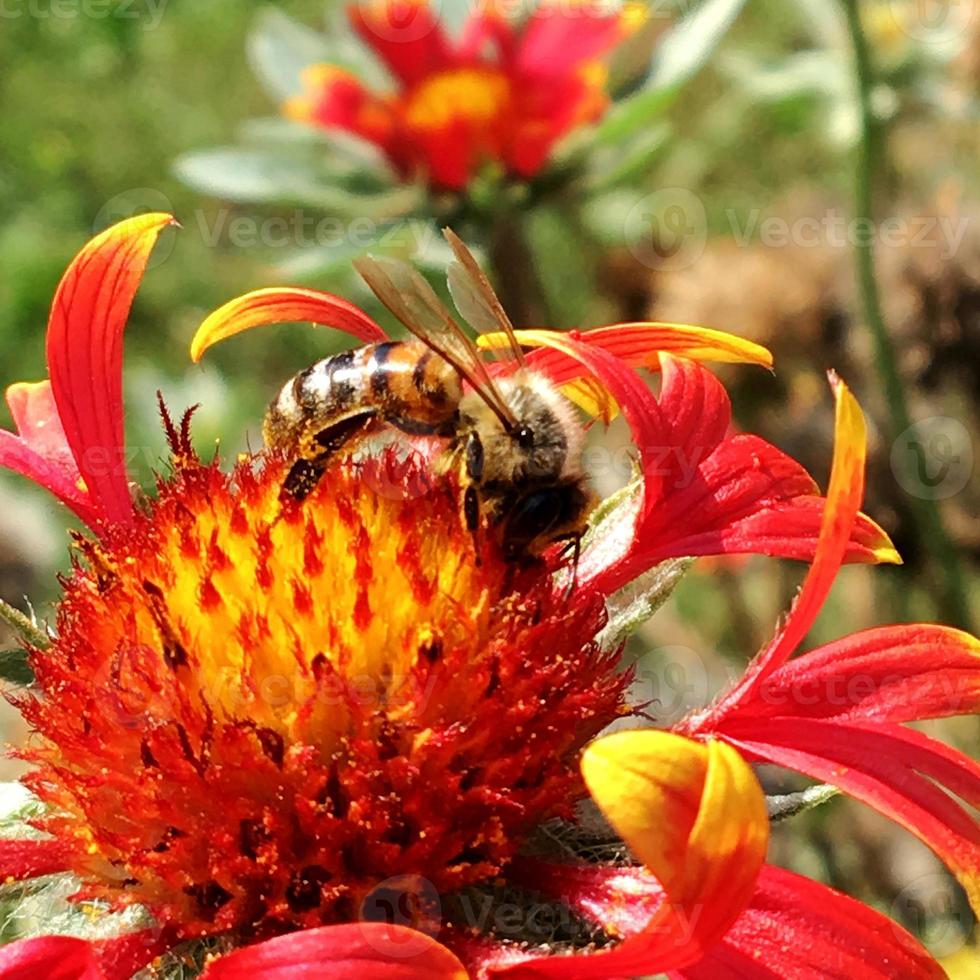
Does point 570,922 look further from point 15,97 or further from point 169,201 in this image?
point 15,97

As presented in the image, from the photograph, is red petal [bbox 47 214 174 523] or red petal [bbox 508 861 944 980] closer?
red petal [bbox 508 861 944 980]

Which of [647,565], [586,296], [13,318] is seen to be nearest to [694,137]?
[586,296]

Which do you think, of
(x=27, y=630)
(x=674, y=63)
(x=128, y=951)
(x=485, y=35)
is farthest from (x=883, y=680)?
(x=485, y=35)

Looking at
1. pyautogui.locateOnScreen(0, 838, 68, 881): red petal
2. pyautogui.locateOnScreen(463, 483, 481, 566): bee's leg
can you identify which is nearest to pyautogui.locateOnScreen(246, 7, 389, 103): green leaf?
pyautogui.locateOnScreen(463, 483, 481, 566): bee's leg
